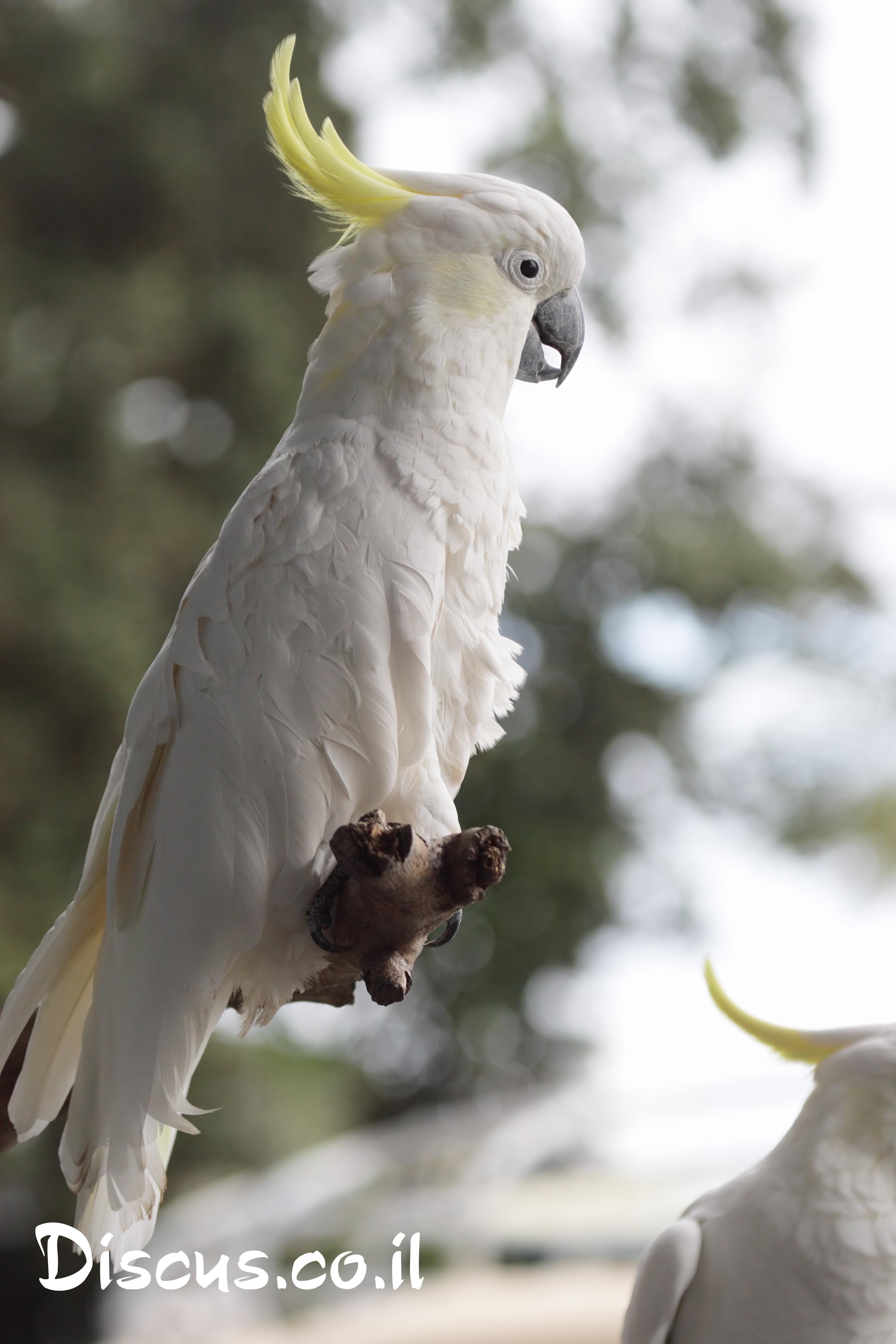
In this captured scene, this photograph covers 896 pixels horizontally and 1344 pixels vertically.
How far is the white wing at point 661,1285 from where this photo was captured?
0.93 metres

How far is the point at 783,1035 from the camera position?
103 cm

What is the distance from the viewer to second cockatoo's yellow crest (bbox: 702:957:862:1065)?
3.34ft

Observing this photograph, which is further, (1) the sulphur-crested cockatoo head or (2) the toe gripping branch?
(1) the sulphur-crested cockatoo head

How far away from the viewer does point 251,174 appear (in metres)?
3.45

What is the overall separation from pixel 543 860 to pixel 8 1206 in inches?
77.3

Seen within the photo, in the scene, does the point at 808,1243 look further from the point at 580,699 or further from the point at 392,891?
the point at 580,699

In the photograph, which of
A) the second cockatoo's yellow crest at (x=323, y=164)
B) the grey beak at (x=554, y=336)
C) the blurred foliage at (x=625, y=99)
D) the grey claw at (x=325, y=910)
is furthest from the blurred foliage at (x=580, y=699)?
the grey claw at (x=325, y=910)

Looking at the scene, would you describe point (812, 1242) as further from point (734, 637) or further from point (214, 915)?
point (734, 637)

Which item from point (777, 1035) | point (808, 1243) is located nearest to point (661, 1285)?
point (808, 1243)

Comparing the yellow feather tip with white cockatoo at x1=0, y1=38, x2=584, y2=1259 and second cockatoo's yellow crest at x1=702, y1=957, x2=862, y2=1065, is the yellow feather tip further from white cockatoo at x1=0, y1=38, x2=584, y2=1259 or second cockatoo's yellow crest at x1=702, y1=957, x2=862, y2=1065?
white cockatoo at x1=0, y1=38, x2=584, y2=1259

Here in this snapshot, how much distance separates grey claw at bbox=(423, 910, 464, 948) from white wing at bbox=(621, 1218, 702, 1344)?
0.32m

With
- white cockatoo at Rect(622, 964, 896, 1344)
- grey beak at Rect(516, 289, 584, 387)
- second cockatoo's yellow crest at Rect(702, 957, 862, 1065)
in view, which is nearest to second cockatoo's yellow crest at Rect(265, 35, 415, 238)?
grey beak at Rect(516, 289, 584, 387)

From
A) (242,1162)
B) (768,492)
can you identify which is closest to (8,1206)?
(242,1162)

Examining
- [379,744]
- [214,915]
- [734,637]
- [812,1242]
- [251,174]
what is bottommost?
[812,1242]
